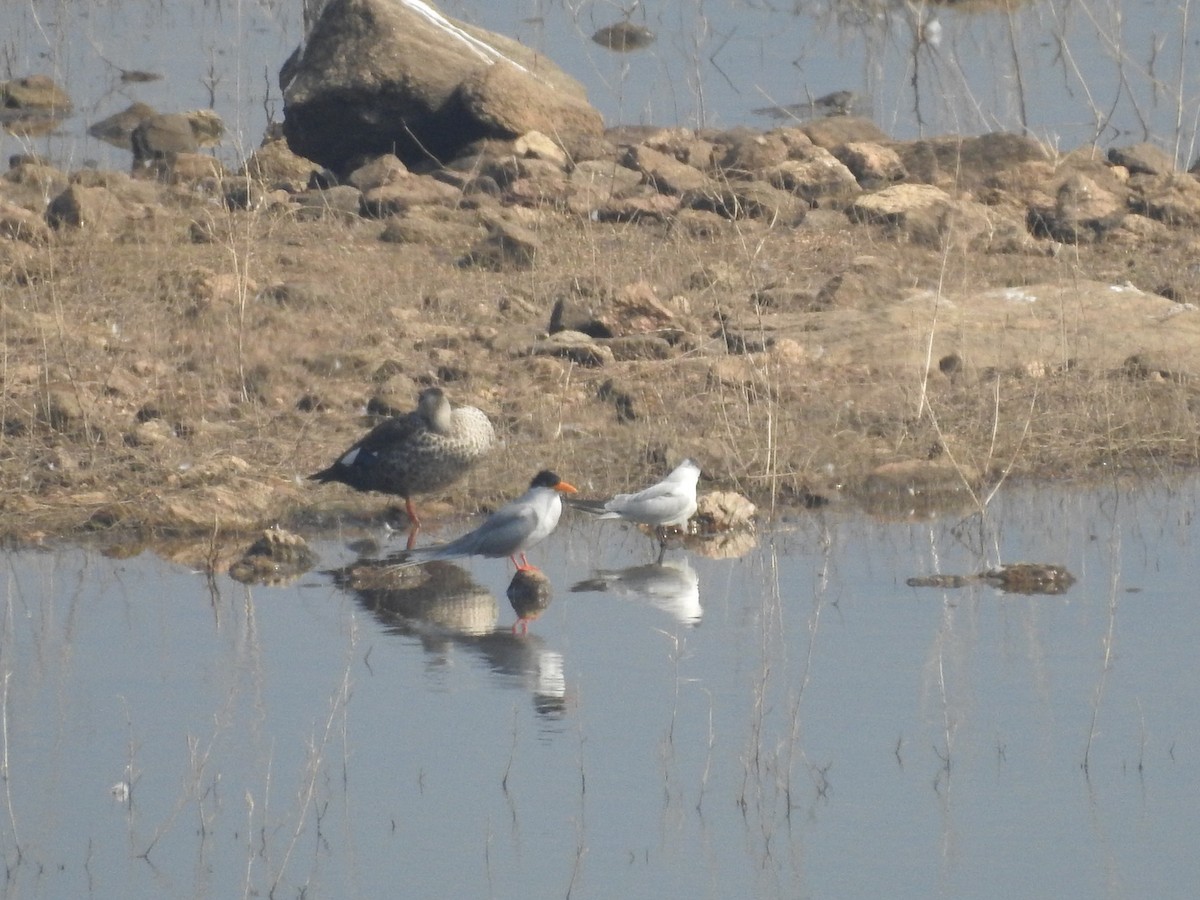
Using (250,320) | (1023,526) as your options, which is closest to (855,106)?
(250,320)

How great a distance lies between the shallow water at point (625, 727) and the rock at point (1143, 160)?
8.12 meters

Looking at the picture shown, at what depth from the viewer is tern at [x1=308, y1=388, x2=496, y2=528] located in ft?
28.3

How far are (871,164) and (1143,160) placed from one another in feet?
6.80

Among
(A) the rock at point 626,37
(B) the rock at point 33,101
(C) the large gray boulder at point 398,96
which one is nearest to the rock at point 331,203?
(C) the large gray boulder at point 398,96

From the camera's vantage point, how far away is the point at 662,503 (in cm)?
819

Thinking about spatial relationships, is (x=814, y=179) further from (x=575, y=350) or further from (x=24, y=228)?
(x=24, y=228)

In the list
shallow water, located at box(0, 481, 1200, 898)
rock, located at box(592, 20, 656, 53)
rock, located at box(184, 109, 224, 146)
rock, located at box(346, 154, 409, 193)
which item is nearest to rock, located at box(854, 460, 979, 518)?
shallow water, located at box(0, 481, 1200, 898)

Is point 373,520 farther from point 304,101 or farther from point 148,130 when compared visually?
point 148,130

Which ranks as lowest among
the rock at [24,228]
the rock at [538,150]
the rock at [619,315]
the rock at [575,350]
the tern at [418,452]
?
the tern at [418,452]

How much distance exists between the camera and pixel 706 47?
22.7 metres

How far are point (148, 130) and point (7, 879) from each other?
14366 mm

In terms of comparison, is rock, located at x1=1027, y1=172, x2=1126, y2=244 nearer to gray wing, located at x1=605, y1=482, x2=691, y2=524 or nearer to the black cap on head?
gray wing, located at x1=605, y1=482, x2=691, y2=524

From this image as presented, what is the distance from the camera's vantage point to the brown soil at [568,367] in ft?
30.1

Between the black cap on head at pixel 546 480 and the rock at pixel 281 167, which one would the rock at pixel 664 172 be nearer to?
the rock at pixel 281 167
